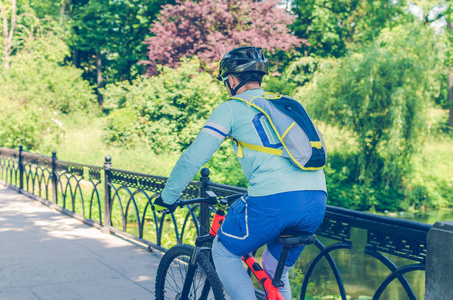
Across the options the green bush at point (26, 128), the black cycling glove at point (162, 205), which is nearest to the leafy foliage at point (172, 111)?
the green bush at point (26, 128)

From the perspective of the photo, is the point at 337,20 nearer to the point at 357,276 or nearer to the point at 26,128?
the point at 26,128

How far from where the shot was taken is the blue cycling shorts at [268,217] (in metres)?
2.38

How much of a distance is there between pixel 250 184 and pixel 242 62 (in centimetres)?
68

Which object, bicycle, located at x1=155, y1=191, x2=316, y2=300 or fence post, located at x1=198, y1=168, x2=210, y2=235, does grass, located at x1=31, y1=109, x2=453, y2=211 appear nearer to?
fence post, located at x1=198, y1=168, x2=210, y2=235

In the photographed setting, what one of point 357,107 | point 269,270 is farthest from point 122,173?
point 357,107

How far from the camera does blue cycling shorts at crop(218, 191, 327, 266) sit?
7.80 feet

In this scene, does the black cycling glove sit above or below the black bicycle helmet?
below

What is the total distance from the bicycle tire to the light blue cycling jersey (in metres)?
0.66

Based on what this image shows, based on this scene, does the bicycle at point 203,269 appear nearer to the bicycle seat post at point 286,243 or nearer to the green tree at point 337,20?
the bicycle seat post at point 286,243

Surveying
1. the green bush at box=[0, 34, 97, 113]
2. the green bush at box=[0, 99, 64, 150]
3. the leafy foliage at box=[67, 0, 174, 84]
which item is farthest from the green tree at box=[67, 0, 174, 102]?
the green bush at box=[0, 99, 64, 150]

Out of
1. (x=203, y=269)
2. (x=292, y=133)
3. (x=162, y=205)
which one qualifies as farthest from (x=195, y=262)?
(x=292, y=133)

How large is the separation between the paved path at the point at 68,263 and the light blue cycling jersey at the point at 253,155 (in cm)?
237

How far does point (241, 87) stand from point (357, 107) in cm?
1349

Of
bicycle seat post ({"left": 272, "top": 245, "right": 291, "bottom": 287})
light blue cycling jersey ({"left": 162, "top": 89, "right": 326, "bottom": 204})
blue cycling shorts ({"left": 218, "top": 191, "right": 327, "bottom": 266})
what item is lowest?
bicycle seat post ({"left": 272, "top": 245, "right": 291, "bottom": 287})
